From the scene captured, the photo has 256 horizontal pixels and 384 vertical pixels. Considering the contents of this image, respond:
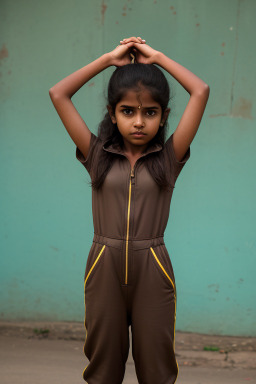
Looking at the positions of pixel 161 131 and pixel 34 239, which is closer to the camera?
pixel 161 131

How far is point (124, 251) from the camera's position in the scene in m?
2.26

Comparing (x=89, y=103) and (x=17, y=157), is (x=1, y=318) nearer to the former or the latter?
(x=17, y=157)

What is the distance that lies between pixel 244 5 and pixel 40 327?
280 centimetres

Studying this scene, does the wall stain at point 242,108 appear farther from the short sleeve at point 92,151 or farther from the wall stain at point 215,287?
the short sleeve at point 92,151

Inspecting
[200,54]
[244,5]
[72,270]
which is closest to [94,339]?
[72,270]

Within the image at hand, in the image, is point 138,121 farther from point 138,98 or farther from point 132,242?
point 132,242

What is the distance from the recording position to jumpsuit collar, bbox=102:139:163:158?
2.31m

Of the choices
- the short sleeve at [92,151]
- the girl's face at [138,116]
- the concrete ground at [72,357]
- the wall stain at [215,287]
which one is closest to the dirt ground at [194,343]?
the concrete ground at [72,357]

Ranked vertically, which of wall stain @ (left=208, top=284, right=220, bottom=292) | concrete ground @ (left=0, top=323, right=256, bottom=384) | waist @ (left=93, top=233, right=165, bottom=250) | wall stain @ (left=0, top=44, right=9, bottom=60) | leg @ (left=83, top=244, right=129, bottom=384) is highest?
wall stain @ (left=0, top=44, right=9, bottom=60)

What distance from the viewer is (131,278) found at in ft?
7.43

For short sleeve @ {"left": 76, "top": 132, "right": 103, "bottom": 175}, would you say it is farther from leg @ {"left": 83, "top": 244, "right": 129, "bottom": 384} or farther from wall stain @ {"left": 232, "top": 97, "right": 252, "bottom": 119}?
wall stain @ {"left": 232, "top": 97, "right": 252, "bottom": 119}

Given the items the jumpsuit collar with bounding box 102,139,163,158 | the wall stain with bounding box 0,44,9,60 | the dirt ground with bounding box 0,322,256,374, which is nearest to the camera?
the jumpsuit collar with bounding box 102,139,163,158

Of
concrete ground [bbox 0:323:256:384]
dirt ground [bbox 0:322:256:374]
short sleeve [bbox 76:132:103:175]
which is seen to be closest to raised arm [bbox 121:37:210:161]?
short sleeve [bbox 76:132:103:175]

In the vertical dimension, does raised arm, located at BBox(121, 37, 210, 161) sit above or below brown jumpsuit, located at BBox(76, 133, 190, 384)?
above
